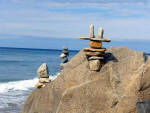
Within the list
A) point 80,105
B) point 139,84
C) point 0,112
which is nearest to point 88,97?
point 80,105

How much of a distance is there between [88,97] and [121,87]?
94 cm

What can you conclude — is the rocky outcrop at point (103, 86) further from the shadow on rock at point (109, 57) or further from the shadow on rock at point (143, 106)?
the shadow on rock at point (143, 106)

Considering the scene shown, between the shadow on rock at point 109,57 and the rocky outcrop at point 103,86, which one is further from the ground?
the shadow on rock at point 109,57

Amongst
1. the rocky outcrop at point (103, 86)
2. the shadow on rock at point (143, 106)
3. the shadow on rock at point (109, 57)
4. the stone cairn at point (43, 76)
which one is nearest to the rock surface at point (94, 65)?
the rocky outcrop at point (103, 86)

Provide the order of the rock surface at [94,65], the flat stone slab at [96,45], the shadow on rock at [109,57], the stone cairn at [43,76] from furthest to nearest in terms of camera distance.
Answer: the stone cairn at [43,76], the shadow on rock at [109,57], the flat stone slab at [96,45], the rock surface at [94,65]

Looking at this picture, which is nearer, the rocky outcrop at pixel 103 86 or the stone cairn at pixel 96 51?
the rocky outcrop at pixel 103 86

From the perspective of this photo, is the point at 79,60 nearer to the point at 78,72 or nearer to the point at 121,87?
the point at 78,72

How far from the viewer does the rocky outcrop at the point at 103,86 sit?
25.1 ft

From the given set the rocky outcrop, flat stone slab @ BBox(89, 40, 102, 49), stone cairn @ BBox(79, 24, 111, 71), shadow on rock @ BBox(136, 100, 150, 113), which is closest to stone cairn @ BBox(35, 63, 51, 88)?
the rocky outcrop

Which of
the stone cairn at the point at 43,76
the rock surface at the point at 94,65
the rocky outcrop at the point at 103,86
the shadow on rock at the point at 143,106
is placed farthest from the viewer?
the stone cairn at the point at 43,76

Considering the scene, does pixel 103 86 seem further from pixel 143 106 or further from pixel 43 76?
pixel 43 76

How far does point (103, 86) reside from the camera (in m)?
8.12

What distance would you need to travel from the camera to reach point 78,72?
29.1ft

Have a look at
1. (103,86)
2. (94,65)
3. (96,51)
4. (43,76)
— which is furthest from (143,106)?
(43,76)
